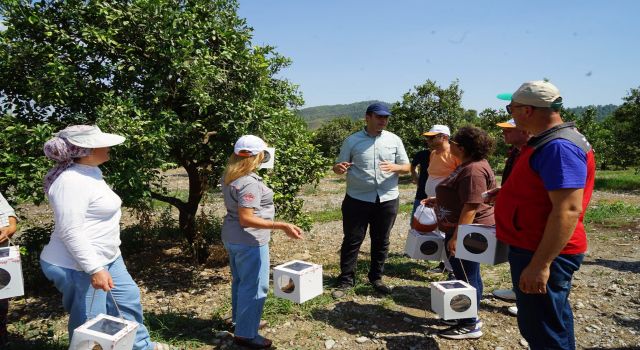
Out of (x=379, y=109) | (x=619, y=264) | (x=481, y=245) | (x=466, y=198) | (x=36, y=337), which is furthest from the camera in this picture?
(x=619, y=264)

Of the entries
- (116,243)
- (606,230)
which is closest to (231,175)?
(116,243)

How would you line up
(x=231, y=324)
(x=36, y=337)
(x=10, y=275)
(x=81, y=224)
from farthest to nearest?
(x=231, y=324), (x=36, y=337), (x=10, y=275), (x=81, y=224)

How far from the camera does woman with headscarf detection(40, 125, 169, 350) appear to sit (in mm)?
2729

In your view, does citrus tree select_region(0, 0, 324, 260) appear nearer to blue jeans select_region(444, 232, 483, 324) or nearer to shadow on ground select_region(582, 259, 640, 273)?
blue jeans select_region(444, 232, 483, 324)

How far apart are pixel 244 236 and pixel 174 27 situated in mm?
2684

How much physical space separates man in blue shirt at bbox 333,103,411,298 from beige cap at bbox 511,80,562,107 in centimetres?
236

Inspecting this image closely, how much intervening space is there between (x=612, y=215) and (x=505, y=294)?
7490 mm

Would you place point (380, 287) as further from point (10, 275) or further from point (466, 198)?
point (10, 275)

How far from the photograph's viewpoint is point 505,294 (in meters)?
5.12

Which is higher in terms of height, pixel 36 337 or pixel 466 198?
pixel 466 198

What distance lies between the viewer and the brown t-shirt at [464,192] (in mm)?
3867

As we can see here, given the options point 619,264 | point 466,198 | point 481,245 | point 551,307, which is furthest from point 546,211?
point 619,264

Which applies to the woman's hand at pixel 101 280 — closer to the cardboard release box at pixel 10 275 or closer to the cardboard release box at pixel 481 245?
the cardboard release box at pixel 10 275

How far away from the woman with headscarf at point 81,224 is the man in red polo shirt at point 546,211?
8.94ft
